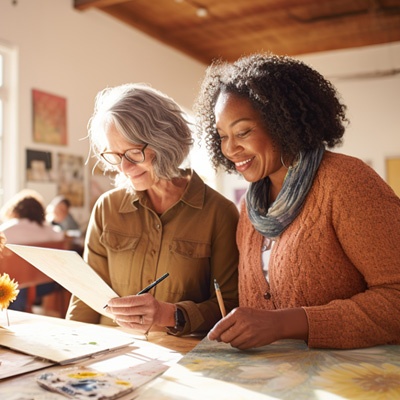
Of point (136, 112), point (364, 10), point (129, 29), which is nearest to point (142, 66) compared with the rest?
point (129, 29)

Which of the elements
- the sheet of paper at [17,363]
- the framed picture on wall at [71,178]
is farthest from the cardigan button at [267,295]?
the framed picture on wall at [71,178]

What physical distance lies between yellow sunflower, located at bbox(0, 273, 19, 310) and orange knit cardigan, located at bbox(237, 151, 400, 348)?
0.62m

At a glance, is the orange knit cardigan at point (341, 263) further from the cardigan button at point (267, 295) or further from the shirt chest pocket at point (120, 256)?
the shirt chest pocket at point (120, 256)

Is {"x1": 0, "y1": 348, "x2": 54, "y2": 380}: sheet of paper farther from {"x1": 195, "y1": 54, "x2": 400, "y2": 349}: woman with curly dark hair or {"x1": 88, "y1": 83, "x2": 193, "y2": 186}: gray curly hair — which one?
{"x1": 88, "y1": 83, "x2": 193, "y2": 186}: gray curly hair

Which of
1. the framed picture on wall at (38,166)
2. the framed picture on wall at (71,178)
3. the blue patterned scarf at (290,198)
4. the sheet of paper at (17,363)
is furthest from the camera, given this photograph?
the framed picture on wall at (71,178)

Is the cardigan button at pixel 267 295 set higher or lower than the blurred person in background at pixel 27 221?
lower

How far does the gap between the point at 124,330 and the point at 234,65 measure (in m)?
0.81

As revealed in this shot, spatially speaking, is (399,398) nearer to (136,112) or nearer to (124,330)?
(124,330)

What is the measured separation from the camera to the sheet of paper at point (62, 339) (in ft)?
3.34

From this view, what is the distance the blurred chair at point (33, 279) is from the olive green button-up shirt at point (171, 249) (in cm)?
138

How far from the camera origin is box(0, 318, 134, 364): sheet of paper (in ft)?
3.34

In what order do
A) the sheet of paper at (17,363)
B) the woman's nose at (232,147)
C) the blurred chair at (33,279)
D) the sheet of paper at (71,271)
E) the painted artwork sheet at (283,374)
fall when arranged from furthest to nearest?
1. the blurred chair at (33,279)
2. the woman's nose at (232,147)
3. the sheet of paper at (71,271)
4. the sheet of paper at (17,363)
5. the painted artwork sheet at (283,374)

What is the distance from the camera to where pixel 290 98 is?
1.33 m

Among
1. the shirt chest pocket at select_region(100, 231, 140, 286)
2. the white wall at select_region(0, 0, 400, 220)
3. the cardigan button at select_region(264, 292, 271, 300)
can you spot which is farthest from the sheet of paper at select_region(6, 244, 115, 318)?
the white wall at select_region(0, 0, 400, 220)
